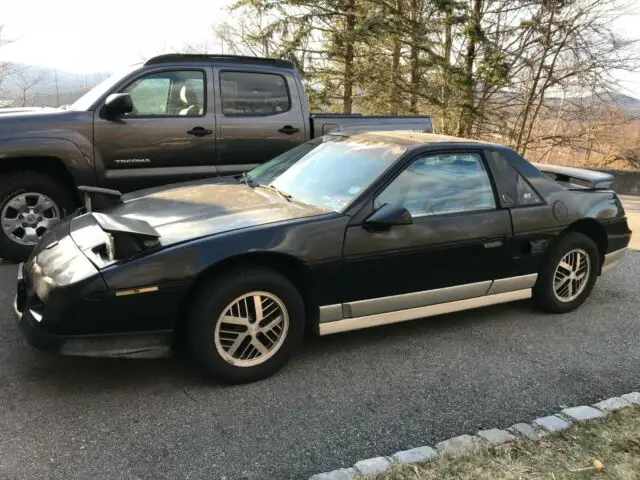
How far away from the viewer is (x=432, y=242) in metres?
3.68

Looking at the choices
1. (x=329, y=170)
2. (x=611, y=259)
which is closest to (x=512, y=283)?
(x=611, y=259)

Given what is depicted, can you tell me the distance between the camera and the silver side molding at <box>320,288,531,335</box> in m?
3.50

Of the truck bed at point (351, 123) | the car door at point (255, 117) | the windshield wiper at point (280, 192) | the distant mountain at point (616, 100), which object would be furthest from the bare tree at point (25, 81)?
the distant mountain at point (616, 100)

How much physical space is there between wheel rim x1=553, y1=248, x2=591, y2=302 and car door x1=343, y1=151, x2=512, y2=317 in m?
0.72

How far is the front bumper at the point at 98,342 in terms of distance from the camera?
2.84 metres

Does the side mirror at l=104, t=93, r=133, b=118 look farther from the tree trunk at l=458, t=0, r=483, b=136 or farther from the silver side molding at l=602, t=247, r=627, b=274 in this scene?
the tree trunk at l=458, t=0, r=483, b=136

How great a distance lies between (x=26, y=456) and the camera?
8.17 ft

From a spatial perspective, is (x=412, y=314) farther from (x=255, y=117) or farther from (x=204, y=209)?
(x=255, y=117)

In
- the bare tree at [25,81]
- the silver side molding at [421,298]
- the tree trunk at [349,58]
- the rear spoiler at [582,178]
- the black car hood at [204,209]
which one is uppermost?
the tree trunk at [349,58]

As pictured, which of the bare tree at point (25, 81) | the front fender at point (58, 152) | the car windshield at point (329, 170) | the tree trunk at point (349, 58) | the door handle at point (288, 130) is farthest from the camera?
the tree trunk at point (349, 58)

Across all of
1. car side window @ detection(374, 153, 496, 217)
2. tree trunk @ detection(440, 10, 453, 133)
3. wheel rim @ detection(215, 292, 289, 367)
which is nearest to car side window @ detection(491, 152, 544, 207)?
car side window @ detection(374, 153, 496, 217)

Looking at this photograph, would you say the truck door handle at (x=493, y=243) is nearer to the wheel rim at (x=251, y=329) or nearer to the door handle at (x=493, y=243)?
the door handle at (x=493, y=243)

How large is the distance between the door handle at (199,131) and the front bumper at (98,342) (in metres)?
3.10

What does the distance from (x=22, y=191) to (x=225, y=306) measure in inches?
126
